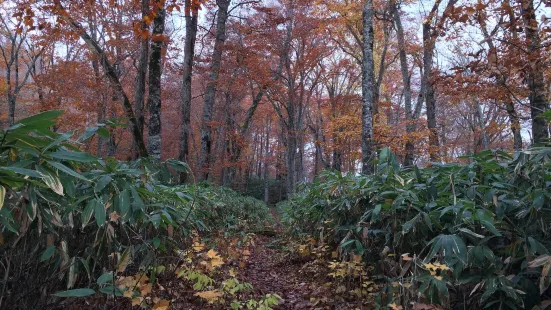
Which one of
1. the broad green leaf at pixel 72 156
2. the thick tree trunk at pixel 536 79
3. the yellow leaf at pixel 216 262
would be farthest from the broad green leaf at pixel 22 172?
the thick tree trunk at pixel 536 79

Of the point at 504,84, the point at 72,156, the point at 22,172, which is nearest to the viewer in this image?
the point at 22,172

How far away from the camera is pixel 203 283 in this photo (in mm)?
2258

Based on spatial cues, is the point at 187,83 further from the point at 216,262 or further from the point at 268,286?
the point at 216,262

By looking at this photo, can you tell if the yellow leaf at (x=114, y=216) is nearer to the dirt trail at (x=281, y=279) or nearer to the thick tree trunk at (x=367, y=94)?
the dirt trail at (x=281, y=279)

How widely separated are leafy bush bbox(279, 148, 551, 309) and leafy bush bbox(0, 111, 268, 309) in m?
1.58

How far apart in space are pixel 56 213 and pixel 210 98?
10.1 metres

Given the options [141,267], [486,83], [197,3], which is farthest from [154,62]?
[486,83]

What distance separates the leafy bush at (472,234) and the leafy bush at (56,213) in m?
1.58

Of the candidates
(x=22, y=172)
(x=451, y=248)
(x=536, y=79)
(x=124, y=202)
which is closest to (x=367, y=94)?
(x=536, y=79)

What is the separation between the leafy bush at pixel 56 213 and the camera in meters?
1.44

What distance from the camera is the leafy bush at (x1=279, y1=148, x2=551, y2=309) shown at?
1.95 meters

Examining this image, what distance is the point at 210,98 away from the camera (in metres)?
11.4

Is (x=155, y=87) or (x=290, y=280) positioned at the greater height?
(x=155, y=87)

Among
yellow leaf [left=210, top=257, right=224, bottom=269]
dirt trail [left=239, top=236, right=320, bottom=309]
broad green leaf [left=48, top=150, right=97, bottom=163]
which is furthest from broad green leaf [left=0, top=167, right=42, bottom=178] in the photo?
dirt trail [left=239, top=236, right=320, bottom=309]
